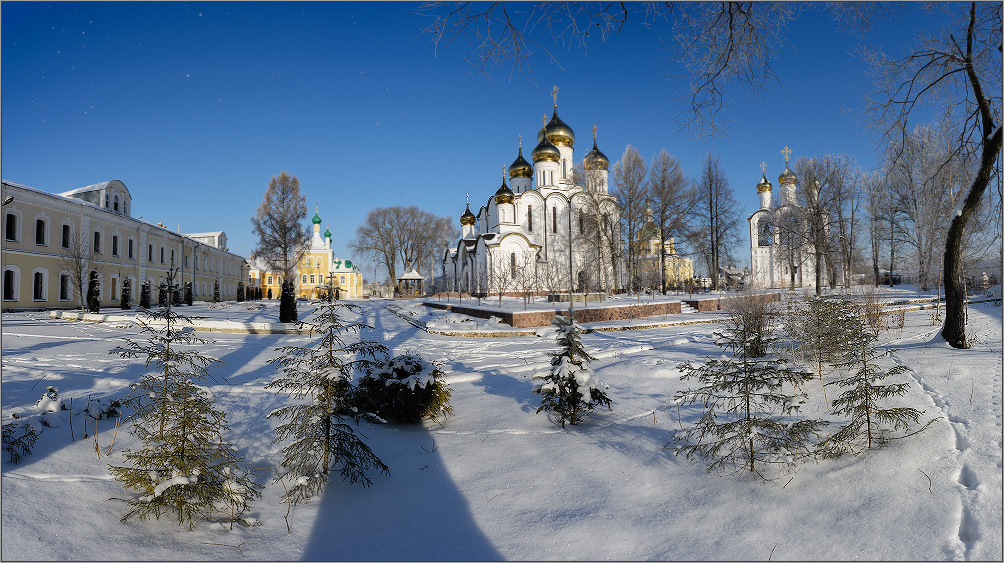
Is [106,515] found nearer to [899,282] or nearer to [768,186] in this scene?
[768,186]

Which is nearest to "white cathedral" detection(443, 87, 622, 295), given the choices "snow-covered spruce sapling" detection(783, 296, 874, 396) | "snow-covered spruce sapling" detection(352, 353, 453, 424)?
"snow-covered spruce sapling" detection(783, 296, 874, 396)

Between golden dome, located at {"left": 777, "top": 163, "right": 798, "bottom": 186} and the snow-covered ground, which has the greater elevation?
golden dome, located at {"left": 777, "top": 163, "right": 798, "bottom": 186}

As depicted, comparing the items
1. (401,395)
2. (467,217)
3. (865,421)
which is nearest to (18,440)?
(401,395)

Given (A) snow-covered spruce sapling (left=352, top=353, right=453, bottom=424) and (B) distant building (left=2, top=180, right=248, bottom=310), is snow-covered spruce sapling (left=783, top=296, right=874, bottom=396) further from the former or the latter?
(B) distant building (left=2, top=180, right=248, bottom=310)

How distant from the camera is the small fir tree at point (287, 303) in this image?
16.6m

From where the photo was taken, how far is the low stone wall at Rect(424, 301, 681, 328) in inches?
664

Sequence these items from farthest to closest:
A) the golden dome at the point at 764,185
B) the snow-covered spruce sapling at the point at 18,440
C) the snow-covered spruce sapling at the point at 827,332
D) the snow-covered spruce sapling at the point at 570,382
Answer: the golden dome at the point at 764,185 → the snow-covered spruce sapling at the point at 827,332 → the snow-covered spruce sapling at the point at 570,382 → the snow-covered spruce sapling at the point at 18,440

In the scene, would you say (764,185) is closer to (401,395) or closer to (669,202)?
(669,202)

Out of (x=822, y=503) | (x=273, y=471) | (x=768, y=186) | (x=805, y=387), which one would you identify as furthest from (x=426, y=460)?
(x=768, y=186)

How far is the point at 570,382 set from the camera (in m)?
5.32

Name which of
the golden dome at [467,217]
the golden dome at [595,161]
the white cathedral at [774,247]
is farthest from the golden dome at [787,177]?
the golden dome at [467,217]

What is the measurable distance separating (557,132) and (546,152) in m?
2.36

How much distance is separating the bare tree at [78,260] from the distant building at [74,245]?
1.8 inches

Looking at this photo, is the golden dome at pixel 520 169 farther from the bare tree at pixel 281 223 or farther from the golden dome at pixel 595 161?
the bare tree at pixel 281 223
